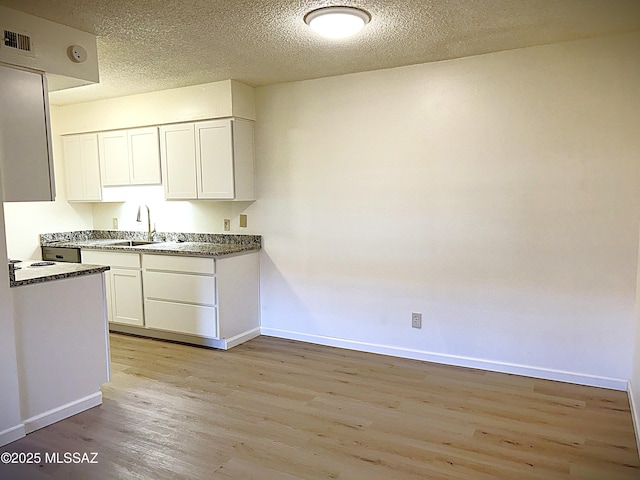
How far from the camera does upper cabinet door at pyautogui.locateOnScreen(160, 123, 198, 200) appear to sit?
434cm

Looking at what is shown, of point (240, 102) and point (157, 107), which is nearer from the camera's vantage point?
point (240, 102)

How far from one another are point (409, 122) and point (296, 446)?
247 cm

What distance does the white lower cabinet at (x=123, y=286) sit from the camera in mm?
4434

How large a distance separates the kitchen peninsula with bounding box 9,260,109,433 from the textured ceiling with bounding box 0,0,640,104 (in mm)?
1492

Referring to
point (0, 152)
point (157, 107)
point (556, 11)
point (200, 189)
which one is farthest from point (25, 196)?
point (556, 11)

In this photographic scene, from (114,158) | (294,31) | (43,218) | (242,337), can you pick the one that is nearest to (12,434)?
(242,337)

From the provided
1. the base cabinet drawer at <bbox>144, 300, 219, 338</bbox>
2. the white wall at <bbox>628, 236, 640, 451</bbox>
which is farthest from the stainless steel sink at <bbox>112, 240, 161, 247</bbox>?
the white wall at <bbox>628, 236, 640, 451</bbox>

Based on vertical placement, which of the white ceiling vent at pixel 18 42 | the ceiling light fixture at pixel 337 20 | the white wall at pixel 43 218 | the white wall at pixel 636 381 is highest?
the ceiling light fixture at pixel 337 20

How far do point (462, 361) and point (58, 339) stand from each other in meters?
2.80

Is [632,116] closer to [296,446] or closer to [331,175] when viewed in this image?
[331,175]

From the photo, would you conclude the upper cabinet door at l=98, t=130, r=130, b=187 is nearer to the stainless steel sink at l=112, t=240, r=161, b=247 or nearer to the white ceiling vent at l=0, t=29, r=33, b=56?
the stainless steel sink at l=112, t=240, r=161, b=247

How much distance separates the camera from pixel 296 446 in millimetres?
2482

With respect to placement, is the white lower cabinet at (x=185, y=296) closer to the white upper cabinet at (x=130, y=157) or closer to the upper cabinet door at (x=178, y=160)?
the upper cabinet door at (x=178, y=160)

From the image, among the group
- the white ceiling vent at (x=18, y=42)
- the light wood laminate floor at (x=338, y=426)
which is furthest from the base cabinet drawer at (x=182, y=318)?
the white ceiling vent at (x=18, y=42)
